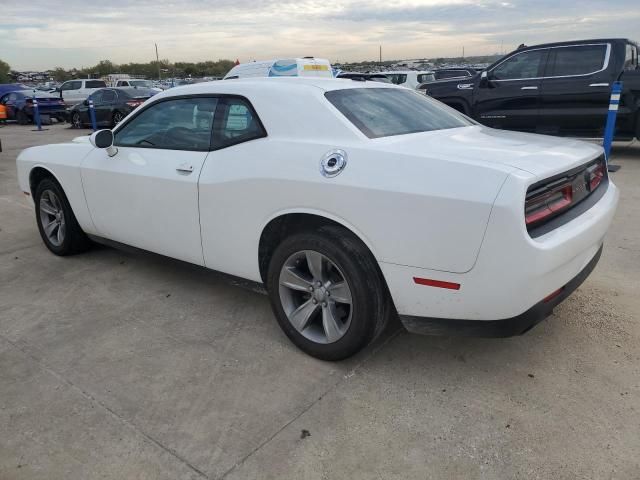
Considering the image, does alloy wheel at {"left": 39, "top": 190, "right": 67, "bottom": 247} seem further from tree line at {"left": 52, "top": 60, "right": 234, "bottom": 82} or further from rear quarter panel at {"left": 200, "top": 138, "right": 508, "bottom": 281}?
tree line at {"left": 52, "top": 60, "right": 234, "bottom": 82}

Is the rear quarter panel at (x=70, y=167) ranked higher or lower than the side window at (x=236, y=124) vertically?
lower

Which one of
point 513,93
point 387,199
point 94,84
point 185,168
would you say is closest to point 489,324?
point 387,199

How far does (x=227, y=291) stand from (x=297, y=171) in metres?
1.59

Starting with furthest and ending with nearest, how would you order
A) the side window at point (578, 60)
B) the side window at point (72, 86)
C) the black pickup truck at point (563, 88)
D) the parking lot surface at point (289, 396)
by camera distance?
the side window at point (72, 86) < the side window at point (578, 60) < the black pickup truck at point (563, 88) < the parking lot surface at point (289, 396)

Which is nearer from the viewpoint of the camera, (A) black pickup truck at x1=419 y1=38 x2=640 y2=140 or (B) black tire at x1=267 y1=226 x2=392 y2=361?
(B) black tire at x1=267 y1=226 x2=392 y2=361

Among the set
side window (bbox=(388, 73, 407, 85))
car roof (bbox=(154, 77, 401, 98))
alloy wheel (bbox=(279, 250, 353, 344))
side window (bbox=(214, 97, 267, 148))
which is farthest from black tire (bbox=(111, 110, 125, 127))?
alloy wheel (bbox=(279, 250, 353, 344))

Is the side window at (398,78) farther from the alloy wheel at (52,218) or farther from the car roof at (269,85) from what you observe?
the car roof at (269,85)

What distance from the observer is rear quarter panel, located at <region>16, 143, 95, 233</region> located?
14.3 feet

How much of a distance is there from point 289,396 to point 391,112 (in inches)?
70.0

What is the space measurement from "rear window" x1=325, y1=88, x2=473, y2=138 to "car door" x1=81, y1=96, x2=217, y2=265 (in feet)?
3.04

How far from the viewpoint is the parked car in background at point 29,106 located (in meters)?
21.0

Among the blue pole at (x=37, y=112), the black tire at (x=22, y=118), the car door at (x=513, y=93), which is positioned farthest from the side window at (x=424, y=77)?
the black tire at (x=22, y=118)

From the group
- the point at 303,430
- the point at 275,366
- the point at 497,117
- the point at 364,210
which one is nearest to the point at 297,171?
the point at 364,210

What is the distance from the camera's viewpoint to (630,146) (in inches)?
428
